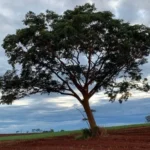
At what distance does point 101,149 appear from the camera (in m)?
15.6

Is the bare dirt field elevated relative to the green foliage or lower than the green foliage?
lower

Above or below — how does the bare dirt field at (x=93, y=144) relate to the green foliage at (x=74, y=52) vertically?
below

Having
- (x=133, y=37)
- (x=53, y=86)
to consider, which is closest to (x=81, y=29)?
(x=133, y=37)

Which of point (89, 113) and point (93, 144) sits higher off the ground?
point (89, 113)

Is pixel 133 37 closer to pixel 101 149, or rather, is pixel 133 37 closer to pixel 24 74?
pixel 24 74

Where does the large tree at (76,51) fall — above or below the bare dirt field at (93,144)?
above

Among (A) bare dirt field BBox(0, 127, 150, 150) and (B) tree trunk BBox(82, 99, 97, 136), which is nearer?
(A) bare dirt field BBox(0, 127, 150, 150)

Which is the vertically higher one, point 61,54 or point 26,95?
point 61,54

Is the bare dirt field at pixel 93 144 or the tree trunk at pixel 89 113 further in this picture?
the tree trunk at pixel 89 113

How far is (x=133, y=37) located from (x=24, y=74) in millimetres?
7459

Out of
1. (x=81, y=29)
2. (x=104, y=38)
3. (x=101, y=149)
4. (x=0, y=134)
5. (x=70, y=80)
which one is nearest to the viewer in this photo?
(x=101, y=149)

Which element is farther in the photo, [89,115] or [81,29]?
[89,115]

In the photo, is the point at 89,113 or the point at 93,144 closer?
the point at 93,144

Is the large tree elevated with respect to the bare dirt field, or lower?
elevated
